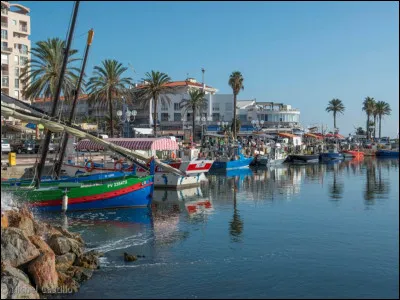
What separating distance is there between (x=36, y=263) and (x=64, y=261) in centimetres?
193

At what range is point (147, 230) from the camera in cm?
2645

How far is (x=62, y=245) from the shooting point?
1828 centimetres

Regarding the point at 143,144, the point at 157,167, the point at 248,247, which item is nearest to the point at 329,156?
the point at 143,144

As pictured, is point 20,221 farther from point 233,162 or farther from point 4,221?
point 233,162

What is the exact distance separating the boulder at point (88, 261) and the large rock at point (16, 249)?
98.8 inches

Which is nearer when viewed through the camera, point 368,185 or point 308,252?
point 308,252

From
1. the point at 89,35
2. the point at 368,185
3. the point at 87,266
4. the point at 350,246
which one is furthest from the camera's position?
the point at 368,185

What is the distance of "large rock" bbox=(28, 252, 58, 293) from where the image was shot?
51.4 ft

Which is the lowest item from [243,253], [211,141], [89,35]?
[243,253]

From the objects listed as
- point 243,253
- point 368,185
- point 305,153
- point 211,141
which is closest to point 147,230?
point 243,253

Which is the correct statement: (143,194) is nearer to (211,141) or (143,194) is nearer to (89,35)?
(89,35)

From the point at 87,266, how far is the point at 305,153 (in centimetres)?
8449

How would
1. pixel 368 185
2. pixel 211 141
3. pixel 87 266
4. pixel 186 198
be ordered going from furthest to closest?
pixel 211 141, pixel 368 185, pixel 186 198, pixel 87 266

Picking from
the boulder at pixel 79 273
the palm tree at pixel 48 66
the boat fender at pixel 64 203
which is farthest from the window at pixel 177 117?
the boulder at pixel 79 273
